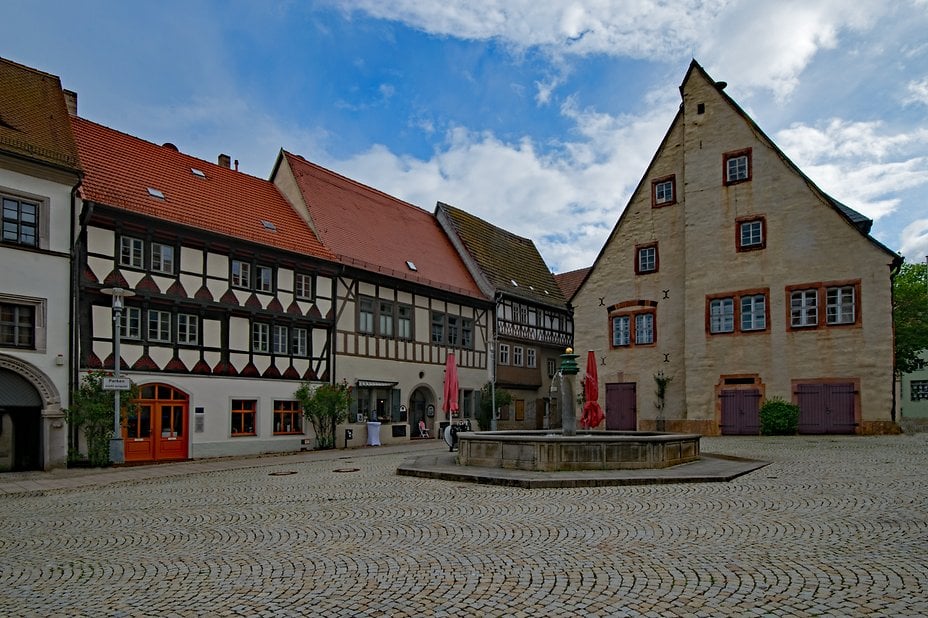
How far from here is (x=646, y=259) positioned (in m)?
33.2

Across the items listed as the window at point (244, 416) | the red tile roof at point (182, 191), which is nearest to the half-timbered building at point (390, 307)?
the red tile roof at point (182, 191)

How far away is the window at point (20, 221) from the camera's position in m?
Result: 20.0

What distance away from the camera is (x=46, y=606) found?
21.6ft

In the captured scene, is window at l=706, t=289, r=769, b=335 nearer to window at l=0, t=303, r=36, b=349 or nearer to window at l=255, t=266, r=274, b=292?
window at l=255, t=266, r=274, b=292

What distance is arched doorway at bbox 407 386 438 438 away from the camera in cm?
3397

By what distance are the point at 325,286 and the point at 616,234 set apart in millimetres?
13053

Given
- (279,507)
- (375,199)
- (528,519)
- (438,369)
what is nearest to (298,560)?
(528,519)

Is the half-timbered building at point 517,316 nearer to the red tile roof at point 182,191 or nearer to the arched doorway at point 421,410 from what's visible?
the arched doorway at point 421,410

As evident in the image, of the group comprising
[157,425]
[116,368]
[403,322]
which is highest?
[403,322]

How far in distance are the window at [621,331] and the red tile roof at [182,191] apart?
12524mm

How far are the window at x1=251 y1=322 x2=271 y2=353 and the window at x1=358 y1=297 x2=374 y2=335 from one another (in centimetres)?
458

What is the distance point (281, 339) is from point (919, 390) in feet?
140

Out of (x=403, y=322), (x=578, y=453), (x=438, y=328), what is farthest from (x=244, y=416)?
(x=578, y=453)

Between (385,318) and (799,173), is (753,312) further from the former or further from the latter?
(385,318)
